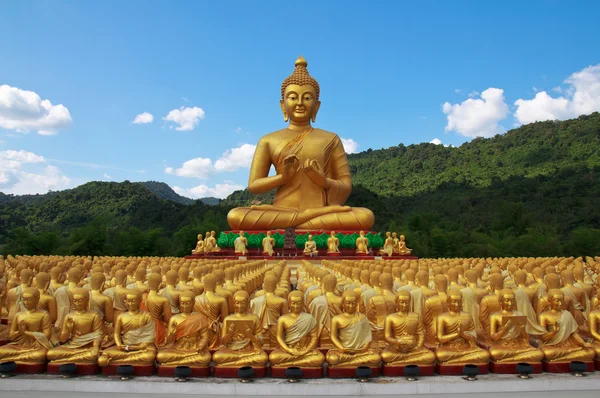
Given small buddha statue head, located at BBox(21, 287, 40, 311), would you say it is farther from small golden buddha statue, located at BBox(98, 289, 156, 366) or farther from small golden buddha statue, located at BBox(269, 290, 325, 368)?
small golden buddha statue, located at BBox(269, 290, 325, 368)

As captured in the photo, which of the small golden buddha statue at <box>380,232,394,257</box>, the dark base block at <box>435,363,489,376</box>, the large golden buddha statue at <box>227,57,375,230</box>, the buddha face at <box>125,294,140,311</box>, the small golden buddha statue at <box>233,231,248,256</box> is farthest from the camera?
the large golden buddha statue at <box>227,57,375,230</box>

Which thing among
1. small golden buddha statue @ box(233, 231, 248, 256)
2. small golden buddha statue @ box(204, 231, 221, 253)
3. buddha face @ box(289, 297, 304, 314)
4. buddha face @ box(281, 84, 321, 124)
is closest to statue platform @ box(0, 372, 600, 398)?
buddha face @ box(289, 297, 304, 314)

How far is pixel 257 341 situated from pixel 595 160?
41740 mm

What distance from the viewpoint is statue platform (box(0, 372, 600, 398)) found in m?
4.74

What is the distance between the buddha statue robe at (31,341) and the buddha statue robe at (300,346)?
2330 mm

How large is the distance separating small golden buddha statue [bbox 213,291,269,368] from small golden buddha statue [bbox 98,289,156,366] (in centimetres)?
70

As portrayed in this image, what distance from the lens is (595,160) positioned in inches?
1566

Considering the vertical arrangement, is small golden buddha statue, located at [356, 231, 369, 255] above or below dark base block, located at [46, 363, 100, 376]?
above

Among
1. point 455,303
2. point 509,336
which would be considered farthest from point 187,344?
point 509,336

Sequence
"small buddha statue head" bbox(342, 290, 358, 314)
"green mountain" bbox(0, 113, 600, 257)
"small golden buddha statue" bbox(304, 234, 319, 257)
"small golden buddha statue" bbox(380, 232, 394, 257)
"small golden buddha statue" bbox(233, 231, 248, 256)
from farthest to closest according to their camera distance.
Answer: "green mountain" bbox(0, 113, 600, 257)
"small golden buddha statue" bbox(380, 232, 394, 257)
"small golden buddha statue" bbox(233, 231, 248, 256)
"small golden buddha statue" bbox(304, 234, 319, 257)
"small buddha statue head" bbox(342, 290, 358, 314)

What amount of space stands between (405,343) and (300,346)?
1.03 metres

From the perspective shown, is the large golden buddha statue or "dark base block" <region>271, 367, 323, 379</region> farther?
the large golden buddha statue

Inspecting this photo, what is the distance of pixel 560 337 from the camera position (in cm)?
541

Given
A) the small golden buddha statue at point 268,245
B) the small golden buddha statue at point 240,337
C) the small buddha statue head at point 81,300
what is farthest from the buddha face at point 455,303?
the small golden buddha statue at point 268,245
